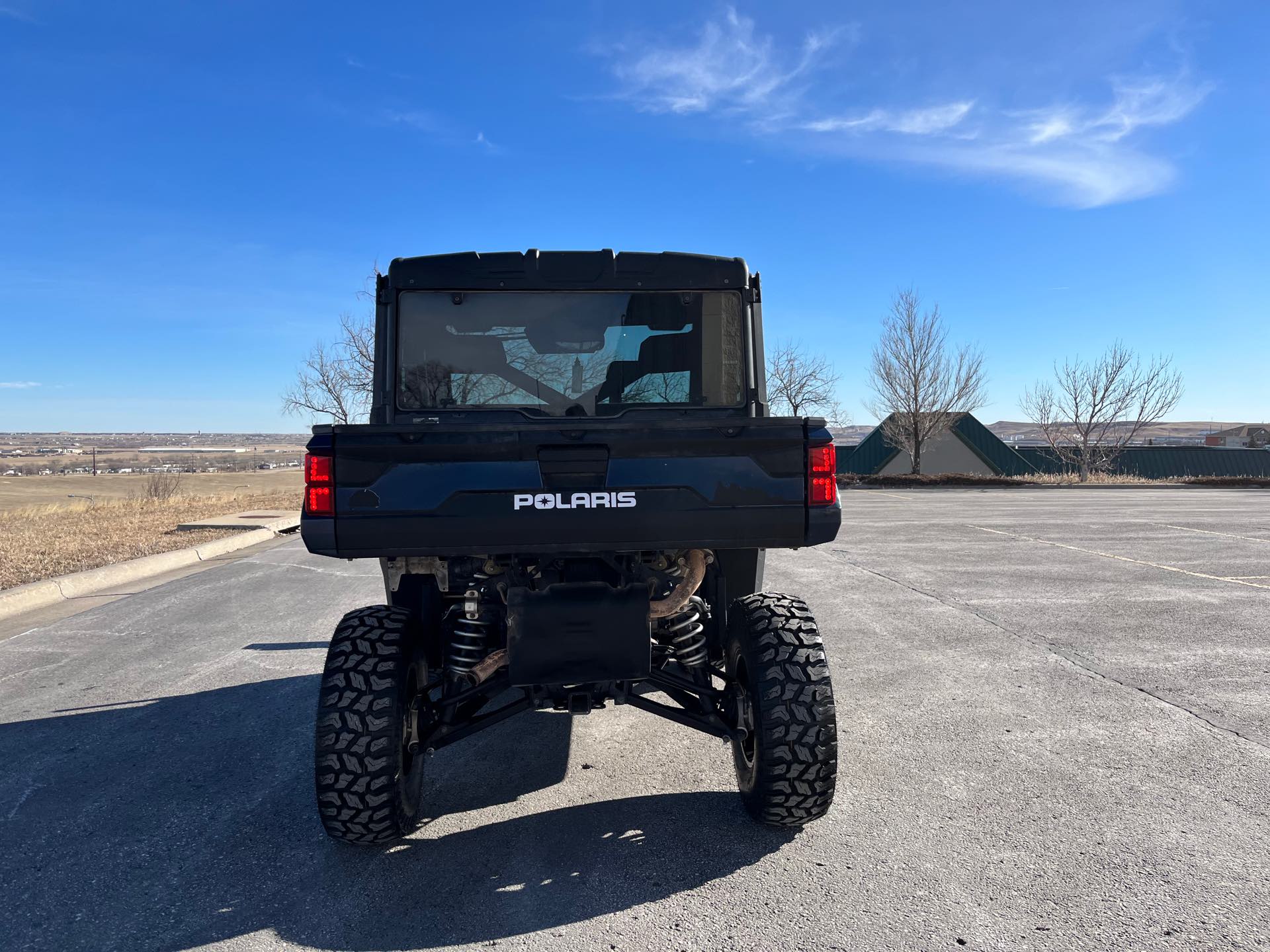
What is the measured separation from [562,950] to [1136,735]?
3.58 metres

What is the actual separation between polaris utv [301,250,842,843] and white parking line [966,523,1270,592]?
337 inches

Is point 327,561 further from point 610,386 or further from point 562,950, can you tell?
point 562,950

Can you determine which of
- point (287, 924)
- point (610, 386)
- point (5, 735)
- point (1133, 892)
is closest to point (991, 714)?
point (1133, 892)

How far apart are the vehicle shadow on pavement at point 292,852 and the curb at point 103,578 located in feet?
15.0

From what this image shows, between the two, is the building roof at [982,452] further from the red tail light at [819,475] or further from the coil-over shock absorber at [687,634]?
the red tail light at [819,475]

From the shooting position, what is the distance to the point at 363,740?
10.4 ft

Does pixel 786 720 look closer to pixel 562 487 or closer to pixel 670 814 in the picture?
pixel 670 814

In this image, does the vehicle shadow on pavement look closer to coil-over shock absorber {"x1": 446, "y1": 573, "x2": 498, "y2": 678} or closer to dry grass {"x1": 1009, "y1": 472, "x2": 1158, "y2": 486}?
coil-over shock absorber {"x1": 446, "y1": 573, "x2": 498, "y2": 678}

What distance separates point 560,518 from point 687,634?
3.46 ft

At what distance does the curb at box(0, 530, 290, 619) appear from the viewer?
8367mm

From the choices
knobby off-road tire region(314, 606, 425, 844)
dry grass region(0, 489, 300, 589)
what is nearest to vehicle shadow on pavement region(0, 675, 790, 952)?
knobby off-road tire region(314, 606, 425, 844)

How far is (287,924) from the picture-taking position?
2.83 meters

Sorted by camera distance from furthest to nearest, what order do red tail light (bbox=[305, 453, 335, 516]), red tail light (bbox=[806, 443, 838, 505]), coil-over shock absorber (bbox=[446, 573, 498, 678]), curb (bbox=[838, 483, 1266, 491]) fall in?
curb (bbox=[838, 483, 1266, 491]) < coil-over shock absorber (bbox=[446, 573, 498, 678]) < red tail light (bbox=[806, 443, 838, 505]) < red tail light (bbox=[305, 453, 335, 516])

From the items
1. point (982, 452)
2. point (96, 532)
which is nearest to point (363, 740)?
point (96, 532)
